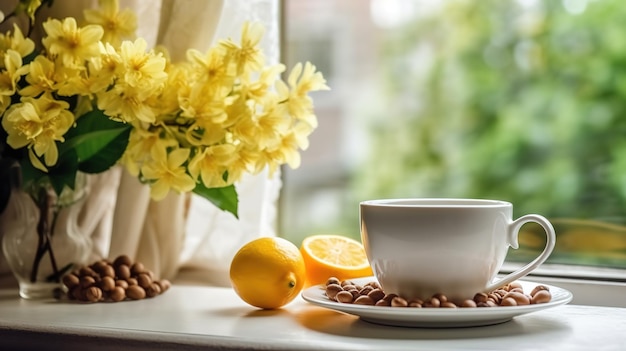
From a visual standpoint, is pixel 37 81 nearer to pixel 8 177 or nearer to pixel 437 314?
pixel 8 177

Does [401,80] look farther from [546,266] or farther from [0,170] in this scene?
[0,170]

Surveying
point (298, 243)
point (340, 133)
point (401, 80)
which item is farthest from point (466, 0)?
point (298, 243)

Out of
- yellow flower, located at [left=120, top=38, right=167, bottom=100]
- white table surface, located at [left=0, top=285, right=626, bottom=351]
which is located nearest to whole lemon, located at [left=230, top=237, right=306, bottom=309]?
white table surface, located at [left=0, top=285, right=626, bottom=351]

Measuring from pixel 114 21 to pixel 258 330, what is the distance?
0.44 m

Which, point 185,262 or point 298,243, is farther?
point 298,243

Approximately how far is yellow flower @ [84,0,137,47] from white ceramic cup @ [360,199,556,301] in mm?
391

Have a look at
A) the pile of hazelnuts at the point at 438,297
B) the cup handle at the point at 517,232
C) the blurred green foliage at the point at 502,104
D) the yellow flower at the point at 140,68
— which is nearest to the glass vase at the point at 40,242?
the yellow flower at the point at 140,68

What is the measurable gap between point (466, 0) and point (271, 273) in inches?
91.6

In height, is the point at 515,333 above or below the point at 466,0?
below

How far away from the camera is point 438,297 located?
0.84 m

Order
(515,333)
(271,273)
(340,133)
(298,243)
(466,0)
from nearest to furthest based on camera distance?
1. (515,333)
2. (271,273)
3. (298,243)
4. (466,0)
5. (340,133)

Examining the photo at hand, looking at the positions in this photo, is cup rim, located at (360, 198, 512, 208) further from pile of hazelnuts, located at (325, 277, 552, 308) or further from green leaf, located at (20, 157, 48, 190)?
green leaf, located at (20, 157, 48, 190)

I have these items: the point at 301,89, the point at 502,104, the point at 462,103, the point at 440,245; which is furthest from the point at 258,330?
the point at 462,103

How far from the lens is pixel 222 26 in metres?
1.16
